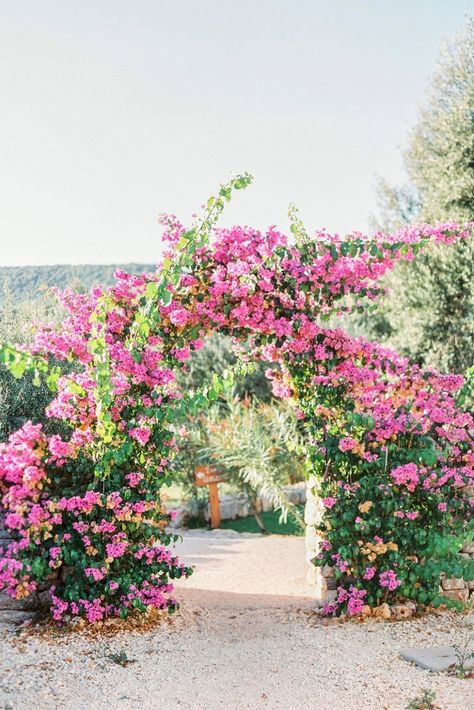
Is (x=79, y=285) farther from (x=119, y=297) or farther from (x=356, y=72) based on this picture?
(x=119, y=297)

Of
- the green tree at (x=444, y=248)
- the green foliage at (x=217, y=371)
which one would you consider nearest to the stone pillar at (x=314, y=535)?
the green tree at (x=444, y=248)

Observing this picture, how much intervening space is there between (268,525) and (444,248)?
661 cm

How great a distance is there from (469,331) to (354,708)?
35.9ft

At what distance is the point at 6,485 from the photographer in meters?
5.75

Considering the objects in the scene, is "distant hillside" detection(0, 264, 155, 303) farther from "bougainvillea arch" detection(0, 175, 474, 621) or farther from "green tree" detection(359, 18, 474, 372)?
"bougainvillea arch" detection(0, 175, 474, 621)

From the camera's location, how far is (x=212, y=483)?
38.7 feet

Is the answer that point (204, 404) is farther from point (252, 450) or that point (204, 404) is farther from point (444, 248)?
point (444, 248)

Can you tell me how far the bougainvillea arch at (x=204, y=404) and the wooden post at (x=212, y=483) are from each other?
18.1 feet

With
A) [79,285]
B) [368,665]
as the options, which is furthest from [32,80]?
[79,285]

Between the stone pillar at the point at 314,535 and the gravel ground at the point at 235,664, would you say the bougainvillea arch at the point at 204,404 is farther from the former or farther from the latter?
the gravel ground at the point at 235,664

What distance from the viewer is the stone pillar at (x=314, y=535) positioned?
641cm

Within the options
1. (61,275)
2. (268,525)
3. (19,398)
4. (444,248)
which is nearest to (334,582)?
(19,398)

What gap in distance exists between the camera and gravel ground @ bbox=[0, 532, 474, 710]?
4.20 metres

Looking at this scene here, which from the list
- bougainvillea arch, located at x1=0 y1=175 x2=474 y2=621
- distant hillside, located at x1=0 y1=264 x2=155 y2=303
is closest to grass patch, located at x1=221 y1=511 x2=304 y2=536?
bougainvillea arch, located at x1=0 y1=175 x2=474 y2=621
